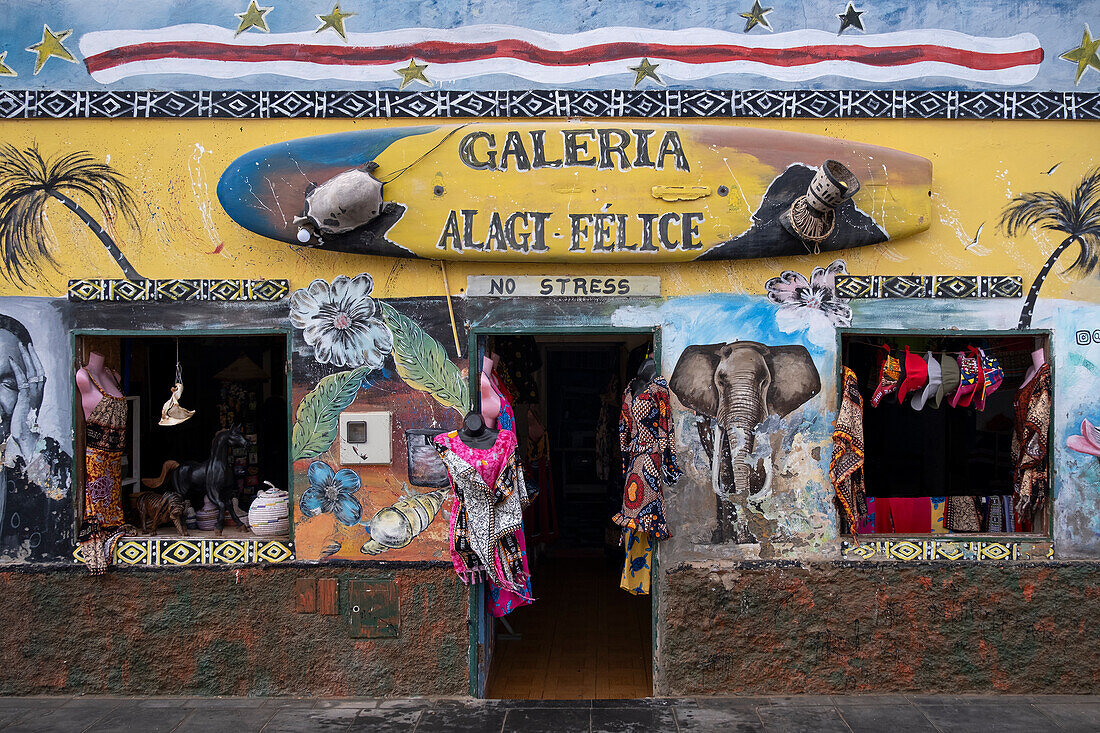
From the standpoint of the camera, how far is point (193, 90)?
5355 millimetres

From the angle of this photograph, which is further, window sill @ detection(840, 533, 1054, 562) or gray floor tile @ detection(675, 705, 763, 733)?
window sill @ detection(840, 533, 1054, 562)

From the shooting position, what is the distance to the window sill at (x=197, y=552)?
5398mm

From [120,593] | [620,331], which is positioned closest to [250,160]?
[620,331]

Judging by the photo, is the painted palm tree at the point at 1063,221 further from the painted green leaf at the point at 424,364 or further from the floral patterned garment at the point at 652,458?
the painted green leaf at the point at 424,364

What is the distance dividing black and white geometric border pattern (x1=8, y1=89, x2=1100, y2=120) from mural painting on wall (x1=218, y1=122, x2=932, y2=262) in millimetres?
157

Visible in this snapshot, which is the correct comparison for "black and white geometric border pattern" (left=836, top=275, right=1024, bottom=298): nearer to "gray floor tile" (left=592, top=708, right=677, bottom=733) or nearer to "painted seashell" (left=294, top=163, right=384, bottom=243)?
"gray floor tile" (left=592, top=708, right=677, bottom=733)

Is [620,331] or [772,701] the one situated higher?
[620,331]

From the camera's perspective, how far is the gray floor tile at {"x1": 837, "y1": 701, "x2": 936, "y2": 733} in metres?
4.87

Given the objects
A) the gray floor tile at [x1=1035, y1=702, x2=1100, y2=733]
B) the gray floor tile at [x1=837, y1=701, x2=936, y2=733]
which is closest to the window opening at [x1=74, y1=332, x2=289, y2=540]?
the gray floor tile at [x1=837, y1=701, x2=936, y2=733]

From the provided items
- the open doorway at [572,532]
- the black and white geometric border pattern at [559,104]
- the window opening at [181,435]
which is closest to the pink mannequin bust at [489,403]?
the open doorway at [572,532]

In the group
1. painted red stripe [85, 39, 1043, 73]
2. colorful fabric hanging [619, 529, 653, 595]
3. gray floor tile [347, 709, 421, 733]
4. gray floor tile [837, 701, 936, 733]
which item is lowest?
gray floor tile [837, 701, 936, 733]

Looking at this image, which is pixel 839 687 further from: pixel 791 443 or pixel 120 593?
pixel 120 593

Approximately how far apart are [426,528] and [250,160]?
2545mm

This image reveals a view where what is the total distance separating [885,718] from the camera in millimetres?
5016
